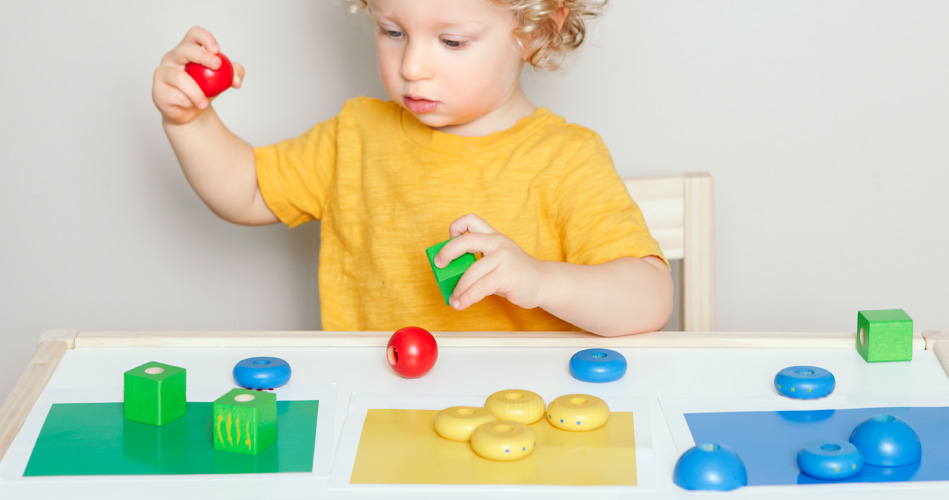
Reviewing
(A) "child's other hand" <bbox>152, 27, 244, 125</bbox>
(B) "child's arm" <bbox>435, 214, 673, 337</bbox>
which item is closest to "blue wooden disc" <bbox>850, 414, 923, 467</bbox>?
(B) "child's arm" <bbox>435, 214, 673, 337</bbox>

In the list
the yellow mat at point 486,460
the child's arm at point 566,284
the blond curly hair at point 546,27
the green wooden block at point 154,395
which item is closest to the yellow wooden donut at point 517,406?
the yellow mat at point 486,460

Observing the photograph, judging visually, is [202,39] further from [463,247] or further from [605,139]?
[605,139]

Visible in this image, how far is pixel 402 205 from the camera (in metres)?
1.07

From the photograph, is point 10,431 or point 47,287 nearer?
point 10,431

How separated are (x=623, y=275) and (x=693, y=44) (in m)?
0.50

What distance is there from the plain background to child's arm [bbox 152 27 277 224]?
22 centimetres

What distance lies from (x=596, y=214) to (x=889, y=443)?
1.42 ft

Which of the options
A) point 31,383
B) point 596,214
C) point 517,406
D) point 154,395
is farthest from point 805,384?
point 31,383

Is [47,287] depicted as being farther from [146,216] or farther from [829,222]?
[829,222]

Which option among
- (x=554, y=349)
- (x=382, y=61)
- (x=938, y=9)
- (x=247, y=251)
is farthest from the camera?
(x=247, y=251)

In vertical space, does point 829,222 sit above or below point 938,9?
below

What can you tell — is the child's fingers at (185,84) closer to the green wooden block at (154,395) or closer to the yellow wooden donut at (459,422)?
the green wooden block at (154,395)

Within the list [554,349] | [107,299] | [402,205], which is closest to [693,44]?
[402,205]

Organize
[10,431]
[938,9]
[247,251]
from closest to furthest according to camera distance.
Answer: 1. [10,431]
2. [938,9]
3. [247,251]
